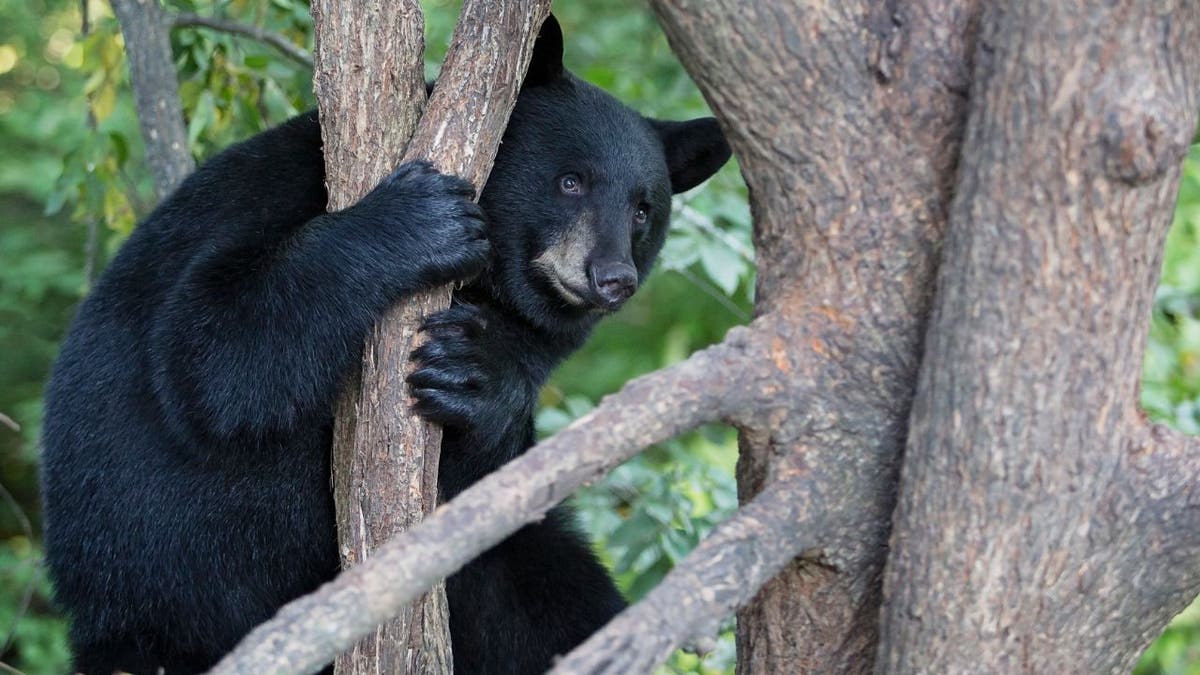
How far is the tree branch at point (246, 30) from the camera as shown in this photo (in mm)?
4246

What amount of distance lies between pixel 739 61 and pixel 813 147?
0.59 ft

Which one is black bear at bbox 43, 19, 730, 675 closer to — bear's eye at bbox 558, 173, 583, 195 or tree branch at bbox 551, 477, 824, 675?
bear's eye at bbox 558, 173, 583, 195

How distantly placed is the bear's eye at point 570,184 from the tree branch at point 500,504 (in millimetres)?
1592

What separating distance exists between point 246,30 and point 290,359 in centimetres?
180

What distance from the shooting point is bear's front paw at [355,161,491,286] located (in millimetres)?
2793

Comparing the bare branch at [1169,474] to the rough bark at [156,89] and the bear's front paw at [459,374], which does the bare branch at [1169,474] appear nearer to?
the bear's front paw at [459,374]

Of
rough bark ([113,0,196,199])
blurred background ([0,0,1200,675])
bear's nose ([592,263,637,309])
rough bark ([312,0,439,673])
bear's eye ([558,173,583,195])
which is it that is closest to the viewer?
rough bark ([312,0,439,673])

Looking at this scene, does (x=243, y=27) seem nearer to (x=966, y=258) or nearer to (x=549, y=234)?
(x=549, y=234)

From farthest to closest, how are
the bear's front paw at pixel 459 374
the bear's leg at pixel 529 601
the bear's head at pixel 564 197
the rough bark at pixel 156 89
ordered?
the rough bark at pixel 156 89, the bear's leg at pixel 529 601, the bear's head at pixel 564 197, the bear's front paw at pixel 459 374

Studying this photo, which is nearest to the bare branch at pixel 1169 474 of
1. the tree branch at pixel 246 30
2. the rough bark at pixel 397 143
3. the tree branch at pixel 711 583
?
the tree branch at pixel 711 583

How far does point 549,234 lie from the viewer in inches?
135

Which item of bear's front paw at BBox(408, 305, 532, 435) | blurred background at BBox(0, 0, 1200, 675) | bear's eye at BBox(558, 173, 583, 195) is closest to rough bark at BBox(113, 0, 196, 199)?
blurred background at BBox(0, 0, 1200, 675)

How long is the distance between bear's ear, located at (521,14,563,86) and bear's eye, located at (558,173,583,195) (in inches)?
11.2

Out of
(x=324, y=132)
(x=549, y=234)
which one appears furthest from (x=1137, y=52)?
(x=549, y=234)
